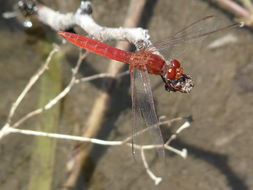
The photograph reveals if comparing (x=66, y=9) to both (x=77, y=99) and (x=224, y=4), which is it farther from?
(x=224, y=4)

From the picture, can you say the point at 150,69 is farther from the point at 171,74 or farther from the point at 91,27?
the point at 91,27

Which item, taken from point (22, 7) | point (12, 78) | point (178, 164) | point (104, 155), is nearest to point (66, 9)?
point (22, 7)

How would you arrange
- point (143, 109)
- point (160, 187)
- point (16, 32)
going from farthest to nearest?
point (16, 32) < point (160, 187) < point (143, 109)

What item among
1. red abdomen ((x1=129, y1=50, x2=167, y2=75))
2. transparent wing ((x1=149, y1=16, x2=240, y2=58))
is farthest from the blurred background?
transparent wing ((x1=149, y1=16, x2=240, y2=58))

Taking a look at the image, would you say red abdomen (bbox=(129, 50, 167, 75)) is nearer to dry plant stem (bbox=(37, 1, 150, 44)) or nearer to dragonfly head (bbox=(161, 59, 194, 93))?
dragonfly head (bbox=(161, 59, 194, 93))

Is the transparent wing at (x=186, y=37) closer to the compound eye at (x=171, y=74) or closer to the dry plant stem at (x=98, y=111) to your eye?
the compound eye at (x=171, y=74)

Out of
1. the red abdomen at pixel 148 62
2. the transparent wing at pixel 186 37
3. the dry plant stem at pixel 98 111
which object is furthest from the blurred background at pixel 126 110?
the transparent wing at pixel 186 37
